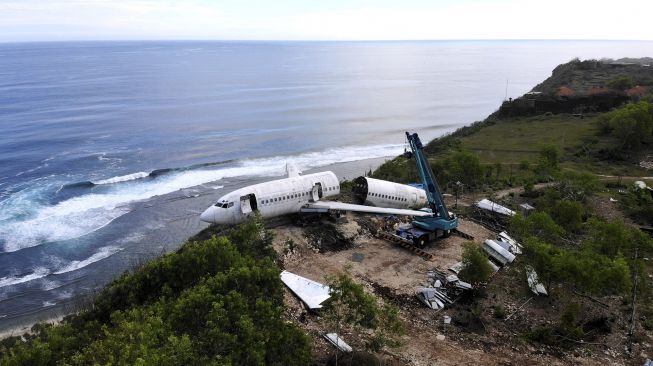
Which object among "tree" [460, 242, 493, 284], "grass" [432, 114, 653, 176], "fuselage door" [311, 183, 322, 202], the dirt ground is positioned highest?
"fuselage door" [311, 183, 322, 202]

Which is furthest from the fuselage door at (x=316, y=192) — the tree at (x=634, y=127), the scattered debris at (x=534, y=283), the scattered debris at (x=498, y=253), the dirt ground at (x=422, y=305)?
the tree at (x=634, y=127)

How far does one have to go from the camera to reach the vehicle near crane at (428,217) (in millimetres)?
35750

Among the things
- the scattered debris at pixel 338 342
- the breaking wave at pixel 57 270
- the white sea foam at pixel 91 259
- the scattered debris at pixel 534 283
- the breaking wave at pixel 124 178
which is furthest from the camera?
the breaking wave at pixel 124 178

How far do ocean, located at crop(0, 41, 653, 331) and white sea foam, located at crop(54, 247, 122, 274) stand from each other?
6.7 inches

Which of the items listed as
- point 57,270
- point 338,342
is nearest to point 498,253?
point 338,342

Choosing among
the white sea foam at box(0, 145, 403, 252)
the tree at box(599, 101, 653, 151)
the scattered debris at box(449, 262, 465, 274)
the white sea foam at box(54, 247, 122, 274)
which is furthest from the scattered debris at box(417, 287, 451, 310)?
the tree at box(599, 101, 653, 151)

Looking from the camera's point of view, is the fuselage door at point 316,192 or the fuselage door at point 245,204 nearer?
the fuselage door at point 245,204

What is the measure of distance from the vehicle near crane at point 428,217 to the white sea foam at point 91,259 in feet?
93.5

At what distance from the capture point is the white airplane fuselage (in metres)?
37.1

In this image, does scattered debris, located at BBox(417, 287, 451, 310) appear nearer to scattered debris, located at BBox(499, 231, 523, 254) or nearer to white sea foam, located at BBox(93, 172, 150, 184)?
scattered debris, located at BBox(499, 231, 523, 254)

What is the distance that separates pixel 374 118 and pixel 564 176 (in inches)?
2837

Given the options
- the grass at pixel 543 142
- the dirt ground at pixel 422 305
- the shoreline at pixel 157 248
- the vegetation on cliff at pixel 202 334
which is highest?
the vegetation on cliff at pixel 202 334

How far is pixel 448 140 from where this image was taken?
90.1 meters

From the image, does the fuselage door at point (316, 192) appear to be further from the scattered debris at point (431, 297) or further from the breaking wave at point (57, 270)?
the breaking wave at point (57, 270)
